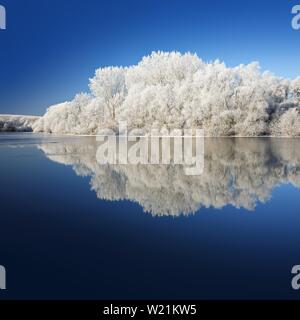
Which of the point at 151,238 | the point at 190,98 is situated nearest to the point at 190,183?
the point at 151,238

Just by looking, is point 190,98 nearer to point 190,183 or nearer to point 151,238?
point 190,183

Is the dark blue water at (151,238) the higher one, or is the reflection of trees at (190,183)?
the reflection of trees at (190,183)

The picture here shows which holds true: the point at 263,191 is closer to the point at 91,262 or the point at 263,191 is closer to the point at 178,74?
the point at 91,262

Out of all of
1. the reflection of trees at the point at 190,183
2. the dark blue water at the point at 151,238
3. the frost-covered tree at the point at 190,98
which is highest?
the frost-covered tree at the point at 190,98

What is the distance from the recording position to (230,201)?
7617 mm

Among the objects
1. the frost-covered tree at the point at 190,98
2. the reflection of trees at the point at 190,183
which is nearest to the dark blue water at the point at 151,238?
the reflection of trees at the point at 190,183

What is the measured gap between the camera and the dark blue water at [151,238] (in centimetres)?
371

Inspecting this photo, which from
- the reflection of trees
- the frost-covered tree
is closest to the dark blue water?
the reflection of trees

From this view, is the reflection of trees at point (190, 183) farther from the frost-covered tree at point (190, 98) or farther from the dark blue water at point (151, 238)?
the frost-covered tree at point (190, 98)

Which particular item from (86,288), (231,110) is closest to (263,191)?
(86,288)

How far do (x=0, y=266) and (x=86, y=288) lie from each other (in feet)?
3.97

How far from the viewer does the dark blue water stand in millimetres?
3715

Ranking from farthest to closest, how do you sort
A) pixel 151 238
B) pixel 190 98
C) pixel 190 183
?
pixel 190 98
pixel 190 183
pixel 151 238

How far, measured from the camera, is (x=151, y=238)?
5258mm
